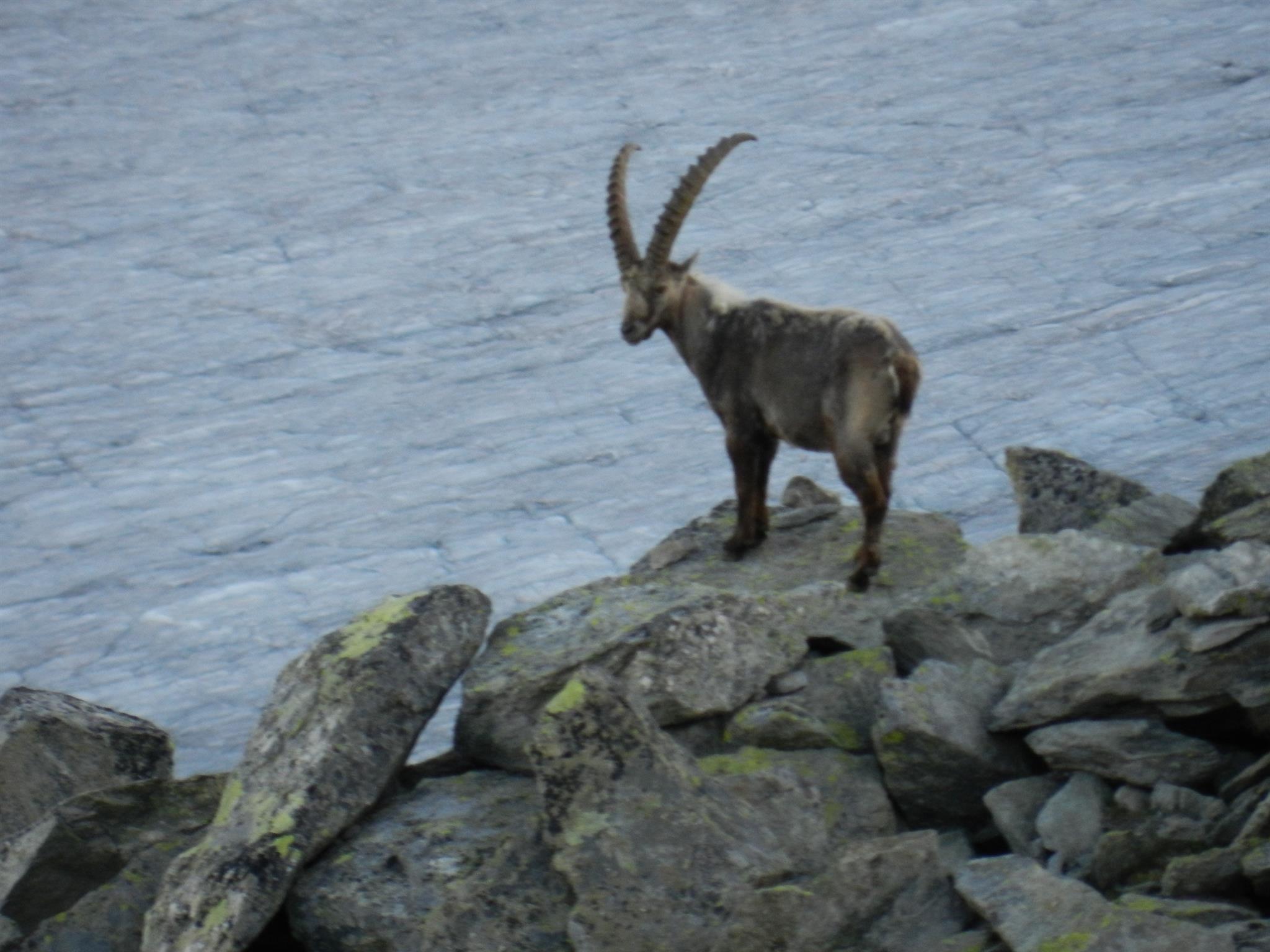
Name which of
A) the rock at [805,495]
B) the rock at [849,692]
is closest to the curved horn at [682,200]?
the rock at [805,495]

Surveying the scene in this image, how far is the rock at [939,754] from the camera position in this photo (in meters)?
5.29

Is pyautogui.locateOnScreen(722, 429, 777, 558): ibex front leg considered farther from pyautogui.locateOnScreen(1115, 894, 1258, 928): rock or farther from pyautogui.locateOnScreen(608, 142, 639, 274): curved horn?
pyautogui.locateOnScreen(1115, 894, 1258, 928): rock

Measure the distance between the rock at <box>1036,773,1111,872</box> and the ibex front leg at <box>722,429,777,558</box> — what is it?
7.92ft

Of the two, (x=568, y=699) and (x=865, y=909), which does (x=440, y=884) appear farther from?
(x=865, y=909)

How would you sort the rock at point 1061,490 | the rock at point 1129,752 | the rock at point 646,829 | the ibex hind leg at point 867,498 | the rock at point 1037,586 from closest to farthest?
the rock at point 646,829
the rock at point 1129,752
the rock at point 1037,586
the ibex hind leg at point 867,498
the rock at point 1061,490

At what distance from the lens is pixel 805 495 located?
26.6 ft

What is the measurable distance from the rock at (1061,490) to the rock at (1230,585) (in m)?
1.80

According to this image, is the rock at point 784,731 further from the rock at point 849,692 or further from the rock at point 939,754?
the rock at point 939,754

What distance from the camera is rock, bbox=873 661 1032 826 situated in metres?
5.29

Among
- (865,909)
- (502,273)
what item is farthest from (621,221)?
(502,273)

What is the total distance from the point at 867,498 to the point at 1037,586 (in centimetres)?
78

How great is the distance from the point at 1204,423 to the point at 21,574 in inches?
314

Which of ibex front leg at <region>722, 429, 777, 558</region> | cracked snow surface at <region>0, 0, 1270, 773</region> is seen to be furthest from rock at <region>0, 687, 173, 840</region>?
cracked snow surface at <region>0, 0, 1270, 773</region>

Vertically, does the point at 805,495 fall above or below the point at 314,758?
below
